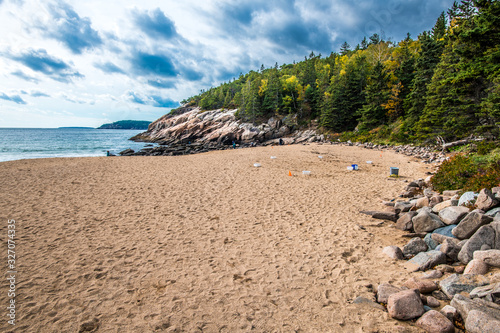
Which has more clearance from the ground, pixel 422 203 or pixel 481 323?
pixel 422 203

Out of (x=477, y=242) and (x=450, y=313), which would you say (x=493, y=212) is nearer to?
(x=477, y=242)

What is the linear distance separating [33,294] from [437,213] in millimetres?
11059

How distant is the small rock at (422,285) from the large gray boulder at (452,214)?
2831 millimetres

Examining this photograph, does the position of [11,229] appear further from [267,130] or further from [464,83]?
[267,130]

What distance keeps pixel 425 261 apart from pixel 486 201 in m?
2.76

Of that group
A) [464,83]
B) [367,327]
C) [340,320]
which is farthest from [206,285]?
[464,83]

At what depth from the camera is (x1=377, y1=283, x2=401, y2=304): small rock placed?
402 cm

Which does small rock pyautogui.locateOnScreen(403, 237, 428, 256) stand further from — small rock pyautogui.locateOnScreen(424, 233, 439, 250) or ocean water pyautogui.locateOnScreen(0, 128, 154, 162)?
ocean water pyautogui.locateOnScreen(0, 128, 154, 162)

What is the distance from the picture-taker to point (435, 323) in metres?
3.23

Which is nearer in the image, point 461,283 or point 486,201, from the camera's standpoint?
point 461,283

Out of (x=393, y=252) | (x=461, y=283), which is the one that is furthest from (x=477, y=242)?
(x=393, y=252)

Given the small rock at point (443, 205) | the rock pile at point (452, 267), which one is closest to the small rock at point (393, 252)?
the rock pile at point (452, 267)

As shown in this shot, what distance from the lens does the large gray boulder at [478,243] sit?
14.8ft

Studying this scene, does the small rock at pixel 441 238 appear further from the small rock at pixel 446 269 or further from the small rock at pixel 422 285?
the small rock at pixel 422 285
